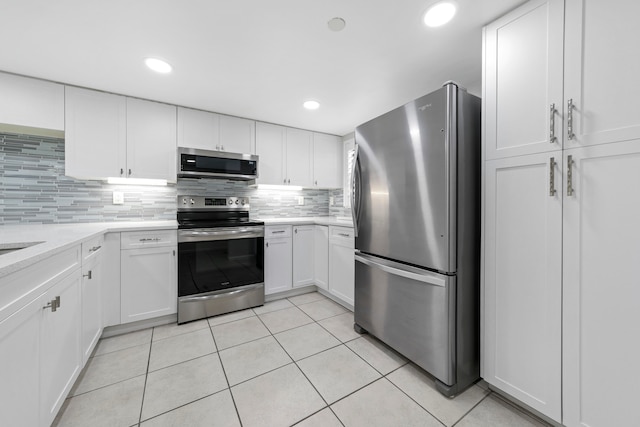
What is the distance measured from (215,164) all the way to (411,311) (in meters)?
2.28

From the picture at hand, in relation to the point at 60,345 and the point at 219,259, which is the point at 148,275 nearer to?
the point at 219,259

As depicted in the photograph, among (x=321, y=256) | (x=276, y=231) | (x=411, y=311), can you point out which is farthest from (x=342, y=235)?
(x=411, y=311)

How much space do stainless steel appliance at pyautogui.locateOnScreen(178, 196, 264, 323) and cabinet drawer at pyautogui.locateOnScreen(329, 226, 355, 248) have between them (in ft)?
2.52

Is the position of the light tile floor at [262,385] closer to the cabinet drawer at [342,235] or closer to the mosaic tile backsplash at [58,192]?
the cabinet drawer at [342,235]

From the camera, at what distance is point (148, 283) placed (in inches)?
86.6

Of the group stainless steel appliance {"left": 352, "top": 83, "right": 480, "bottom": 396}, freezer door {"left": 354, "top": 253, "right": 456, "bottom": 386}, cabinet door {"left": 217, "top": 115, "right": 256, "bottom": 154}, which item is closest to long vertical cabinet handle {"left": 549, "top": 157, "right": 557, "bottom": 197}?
stainless steel appliance {"left": 352, "top": 83, "right": 480, "bottom": 396}

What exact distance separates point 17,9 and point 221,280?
222cm

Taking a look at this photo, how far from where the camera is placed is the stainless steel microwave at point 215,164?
2473mm

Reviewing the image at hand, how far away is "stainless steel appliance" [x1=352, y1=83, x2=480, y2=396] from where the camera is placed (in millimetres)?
1409

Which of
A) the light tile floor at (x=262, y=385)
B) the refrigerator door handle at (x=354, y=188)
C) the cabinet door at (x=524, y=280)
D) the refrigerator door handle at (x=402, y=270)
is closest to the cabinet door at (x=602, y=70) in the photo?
the cabinet door at (x=524, y=280)

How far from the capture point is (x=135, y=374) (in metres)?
1.61

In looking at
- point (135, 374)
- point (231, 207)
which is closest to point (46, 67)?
point (231, 207)

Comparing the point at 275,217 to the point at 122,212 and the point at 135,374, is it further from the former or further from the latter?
the point at 135,374

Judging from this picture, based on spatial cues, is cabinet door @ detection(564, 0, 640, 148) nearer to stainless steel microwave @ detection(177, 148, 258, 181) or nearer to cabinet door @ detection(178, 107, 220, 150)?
stainless steel microwave @ detection(177, 148, 258, 181)
